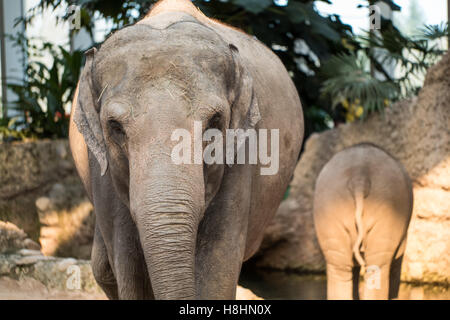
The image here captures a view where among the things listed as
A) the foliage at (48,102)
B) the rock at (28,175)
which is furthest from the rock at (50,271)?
the foliage at (48,102)

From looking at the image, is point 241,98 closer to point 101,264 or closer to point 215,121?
point 215,121

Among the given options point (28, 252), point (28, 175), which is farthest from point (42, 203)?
point (28, 252)

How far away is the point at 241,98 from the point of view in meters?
2.85

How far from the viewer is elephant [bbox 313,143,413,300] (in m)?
5.39

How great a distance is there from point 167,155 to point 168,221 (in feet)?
0.72

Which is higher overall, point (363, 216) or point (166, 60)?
point (166, 60)

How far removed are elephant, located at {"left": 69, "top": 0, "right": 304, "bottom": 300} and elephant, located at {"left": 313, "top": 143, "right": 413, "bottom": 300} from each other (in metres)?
2.14

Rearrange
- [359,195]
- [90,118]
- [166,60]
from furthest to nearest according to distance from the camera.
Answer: [359,195], [90,118], [166,60]

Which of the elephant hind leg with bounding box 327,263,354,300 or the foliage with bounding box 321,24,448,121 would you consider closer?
the elephant hind leg with bounding box 327,263,354,300

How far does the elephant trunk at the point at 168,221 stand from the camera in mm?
2385

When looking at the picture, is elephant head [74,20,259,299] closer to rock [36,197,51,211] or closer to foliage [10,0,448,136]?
rock [36,197,51,211]

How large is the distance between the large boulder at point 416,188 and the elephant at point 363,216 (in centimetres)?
173

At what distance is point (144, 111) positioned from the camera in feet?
8.20

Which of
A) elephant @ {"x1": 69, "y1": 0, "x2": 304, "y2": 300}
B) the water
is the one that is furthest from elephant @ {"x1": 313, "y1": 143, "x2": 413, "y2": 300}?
elephant @ {"x1": 69, "y1": 0, "x2": 304, "y2": 300}
